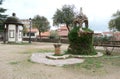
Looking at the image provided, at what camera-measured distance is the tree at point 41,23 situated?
7725 centimetres

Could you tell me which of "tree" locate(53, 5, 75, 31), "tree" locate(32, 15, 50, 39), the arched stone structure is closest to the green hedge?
the arched stone structure

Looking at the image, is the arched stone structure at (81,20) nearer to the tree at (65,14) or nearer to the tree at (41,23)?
the tree at (65,14)

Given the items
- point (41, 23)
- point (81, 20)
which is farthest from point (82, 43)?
point (41, 23)

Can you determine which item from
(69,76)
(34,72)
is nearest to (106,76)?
(69,76)

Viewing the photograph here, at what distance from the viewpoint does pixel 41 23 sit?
77.9 metres

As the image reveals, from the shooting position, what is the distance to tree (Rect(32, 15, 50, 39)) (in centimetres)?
7725

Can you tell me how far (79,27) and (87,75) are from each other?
27.4 ft

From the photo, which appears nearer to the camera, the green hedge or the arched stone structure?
the green hedge

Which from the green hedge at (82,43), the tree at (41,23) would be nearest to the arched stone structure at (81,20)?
the green hedge at (82,43)

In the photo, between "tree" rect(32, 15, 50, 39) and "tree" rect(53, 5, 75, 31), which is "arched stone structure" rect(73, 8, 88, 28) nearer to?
"tree" rect(53, 5, 75, 31)

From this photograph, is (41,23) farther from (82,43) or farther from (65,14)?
(82,43)

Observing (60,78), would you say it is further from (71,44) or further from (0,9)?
(0,9)

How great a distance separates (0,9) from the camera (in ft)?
175

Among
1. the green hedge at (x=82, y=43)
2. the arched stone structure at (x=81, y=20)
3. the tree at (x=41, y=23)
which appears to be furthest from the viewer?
the tree at (x=41, y=23)
